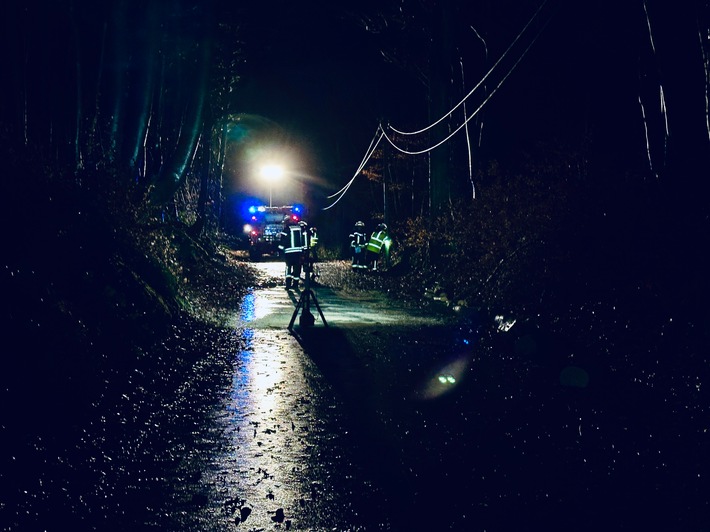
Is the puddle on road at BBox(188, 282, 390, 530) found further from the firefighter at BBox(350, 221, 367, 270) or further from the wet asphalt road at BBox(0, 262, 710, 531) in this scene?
the firefighter at BBox(350, 221, 367, 270)

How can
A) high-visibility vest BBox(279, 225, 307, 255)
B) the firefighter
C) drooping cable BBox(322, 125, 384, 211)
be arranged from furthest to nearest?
drooping cable BBox(322, 125, 384, 211), the firefighter, high-visibility vest BBox(279, 225, 307, 255)

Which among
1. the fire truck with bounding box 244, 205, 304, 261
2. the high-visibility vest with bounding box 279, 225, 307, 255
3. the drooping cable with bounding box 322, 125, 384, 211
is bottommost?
the fire truck with bounding box 244, 205, 304, 261

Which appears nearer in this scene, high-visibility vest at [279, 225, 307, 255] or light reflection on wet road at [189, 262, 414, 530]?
light reflection on wet road at [189, 262, 414, 530]

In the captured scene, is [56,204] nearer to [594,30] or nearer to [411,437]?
[411,437]

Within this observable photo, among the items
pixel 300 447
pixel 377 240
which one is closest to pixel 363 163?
pixel 377 240

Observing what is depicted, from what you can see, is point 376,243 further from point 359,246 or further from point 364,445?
point 364,445

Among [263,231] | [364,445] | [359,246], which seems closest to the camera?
[364,445]

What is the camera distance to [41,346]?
8.02 metres

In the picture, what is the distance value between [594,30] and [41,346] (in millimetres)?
16821

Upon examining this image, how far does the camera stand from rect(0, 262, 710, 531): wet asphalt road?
503 centimetres

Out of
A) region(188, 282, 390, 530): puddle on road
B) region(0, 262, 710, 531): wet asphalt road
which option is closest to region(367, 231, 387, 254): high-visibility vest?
region(0, 262, 710, 531): wet asphalt road

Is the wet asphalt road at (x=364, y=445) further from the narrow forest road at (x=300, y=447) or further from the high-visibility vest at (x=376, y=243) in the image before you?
the high-visibility vest at (x=376, y=243)

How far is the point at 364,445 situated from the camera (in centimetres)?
673

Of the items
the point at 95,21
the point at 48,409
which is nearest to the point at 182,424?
the point at 48,409
